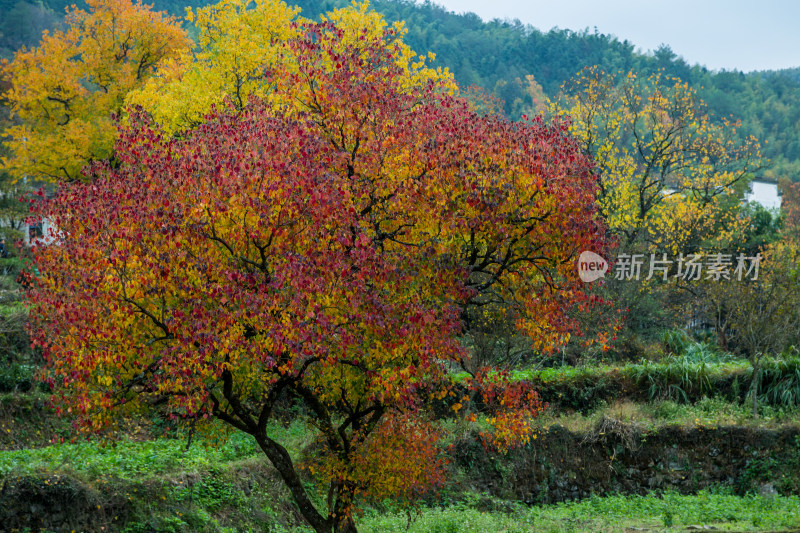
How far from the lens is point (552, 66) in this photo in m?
91.6

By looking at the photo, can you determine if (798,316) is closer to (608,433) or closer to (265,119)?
(608,433)

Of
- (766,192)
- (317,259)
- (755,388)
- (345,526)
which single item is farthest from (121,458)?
(766,192)

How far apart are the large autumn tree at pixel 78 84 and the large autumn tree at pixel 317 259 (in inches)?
810

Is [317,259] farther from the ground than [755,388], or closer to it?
farther from the ground

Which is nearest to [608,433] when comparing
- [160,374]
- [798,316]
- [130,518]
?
[798,316]

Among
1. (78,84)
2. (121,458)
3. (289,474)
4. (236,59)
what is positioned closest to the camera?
(289,474)

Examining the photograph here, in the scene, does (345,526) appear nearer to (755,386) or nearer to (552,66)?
(755,386)

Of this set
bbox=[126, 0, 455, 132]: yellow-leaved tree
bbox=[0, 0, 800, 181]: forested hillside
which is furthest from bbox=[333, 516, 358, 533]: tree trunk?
bbox=[0, 0, 800, 181]: forested hillside

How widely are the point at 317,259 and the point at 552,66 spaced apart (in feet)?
294

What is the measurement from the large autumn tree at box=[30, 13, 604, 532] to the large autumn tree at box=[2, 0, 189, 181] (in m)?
20.6

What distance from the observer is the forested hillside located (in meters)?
80.2

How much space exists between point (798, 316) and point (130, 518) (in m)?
19.4

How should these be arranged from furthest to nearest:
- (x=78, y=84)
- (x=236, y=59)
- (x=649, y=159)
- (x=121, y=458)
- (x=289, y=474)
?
(x=78, y=84)
(x=649, y=159)
(x=236, y=59)
(x=121, y=458)
(x=289, y=474)

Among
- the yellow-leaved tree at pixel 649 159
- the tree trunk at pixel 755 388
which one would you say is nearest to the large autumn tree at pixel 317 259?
the tree trunk at pixel 755 388
